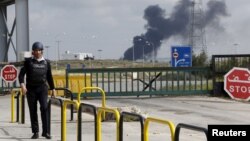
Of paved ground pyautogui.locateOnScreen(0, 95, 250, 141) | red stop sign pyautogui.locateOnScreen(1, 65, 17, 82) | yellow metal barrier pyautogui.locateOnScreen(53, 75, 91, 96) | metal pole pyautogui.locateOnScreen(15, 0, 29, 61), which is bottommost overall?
paved ground pyautogui.locateOnScreen(0, 95, 250, 141)

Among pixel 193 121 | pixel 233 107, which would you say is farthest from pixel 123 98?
pixel 193 121

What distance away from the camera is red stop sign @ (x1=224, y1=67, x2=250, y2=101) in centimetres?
1652

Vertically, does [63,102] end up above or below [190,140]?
above

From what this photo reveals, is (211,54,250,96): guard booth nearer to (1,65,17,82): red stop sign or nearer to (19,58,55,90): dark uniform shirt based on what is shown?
(1,65,17,82): red stop sign

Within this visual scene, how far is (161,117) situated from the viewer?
1814 cm

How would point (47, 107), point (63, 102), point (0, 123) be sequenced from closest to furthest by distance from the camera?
point (63, 102) < point (47, 107) < point (0, 123)

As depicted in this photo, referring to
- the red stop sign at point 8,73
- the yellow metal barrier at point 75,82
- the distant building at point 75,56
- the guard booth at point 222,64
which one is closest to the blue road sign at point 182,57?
the guard booth at point 222,64

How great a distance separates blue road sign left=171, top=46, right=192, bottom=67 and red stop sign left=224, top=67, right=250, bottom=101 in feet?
41.0

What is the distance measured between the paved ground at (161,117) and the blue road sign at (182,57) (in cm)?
357

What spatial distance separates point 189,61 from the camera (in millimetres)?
30656

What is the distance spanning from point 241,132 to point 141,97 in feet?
72.3

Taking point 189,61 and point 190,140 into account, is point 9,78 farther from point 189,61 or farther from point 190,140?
point 190,140

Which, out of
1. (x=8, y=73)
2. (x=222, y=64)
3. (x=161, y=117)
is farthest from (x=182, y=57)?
(x=161, y=117)

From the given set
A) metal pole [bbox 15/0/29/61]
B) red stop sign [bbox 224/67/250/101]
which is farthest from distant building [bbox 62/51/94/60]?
red stop sign [bbox 224/67/250/101]
